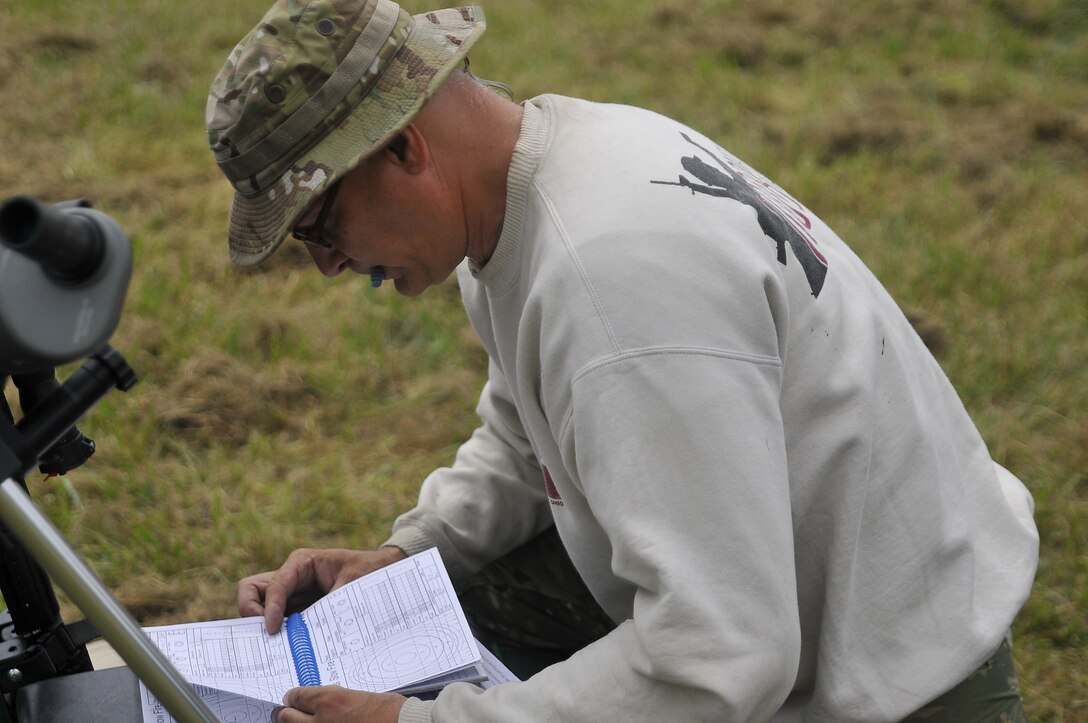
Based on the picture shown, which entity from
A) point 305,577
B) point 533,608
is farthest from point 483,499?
point 305,577

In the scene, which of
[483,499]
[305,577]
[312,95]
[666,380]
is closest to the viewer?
[666,380]

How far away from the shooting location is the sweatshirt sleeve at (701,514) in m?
1.39

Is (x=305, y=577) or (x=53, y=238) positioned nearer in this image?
(x=53, y=238)

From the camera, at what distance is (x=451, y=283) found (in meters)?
3.98

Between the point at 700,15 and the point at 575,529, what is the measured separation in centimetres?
443

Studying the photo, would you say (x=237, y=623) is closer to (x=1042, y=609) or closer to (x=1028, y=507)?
(x=1028, y=507)

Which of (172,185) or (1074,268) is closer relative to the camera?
(1074,268)

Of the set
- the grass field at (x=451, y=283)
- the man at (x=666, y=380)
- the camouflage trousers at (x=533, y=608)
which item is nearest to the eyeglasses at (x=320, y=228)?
the man at (x=666, y=380)

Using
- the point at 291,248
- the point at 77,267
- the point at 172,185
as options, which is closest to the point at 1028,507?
the point at 77,267

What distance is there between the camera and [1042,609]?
2.62 metres

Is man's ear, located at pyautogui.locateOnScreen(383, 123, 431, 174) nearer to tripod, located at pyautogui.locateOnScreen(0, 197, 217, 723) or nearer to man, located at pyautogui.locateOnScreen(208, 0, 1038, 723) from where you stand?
man, located at pyautogui.locateOnScreen(208, 0, 1038, 723)

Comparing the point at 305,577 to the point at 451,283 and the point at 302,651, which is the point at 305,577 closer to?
the point at 302,651

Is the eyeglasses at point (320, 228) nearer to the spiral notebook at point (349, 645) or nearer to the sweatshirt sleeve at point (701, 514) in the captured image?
the sweatshirt sleeve at point (701, 514)

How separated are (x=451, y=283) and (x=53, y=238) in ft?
9.81
